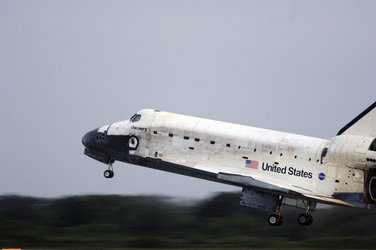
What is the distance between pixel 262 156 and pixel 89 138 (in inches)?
280

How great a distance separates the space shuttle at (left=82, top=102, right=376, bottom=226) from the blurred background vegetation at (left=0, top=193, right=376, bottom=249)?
5.77 metres

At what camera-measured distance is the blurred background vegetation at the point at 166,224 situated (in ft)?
128

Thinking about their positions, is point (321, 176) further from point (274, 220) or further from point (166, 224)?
point (166, 224)

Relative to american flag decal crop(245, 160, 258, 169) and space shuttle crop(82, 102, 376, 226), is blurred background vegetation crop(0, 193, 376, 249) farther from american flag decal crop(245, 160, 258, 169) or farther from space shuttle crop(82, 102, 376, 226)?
american flag decal crop(245, 160, 258, 169)

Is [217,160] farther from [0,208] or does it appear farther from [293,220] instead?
[0,208]

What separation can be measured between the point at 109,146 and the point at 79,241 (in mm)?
5152

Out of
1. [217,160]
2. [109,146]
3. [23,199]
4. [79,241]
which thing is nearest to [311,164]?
[217,160]

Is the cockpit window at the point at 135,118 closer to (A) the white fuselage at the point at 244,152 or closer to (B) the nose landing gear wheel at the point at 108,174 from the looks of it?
(A) the white fuselage at the point at 244,152

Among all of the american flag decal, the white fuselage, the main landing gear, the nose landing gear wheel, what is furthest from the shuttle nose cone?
the main landing gear

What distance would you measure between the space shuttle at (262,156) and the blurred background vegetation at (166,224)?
5.77m

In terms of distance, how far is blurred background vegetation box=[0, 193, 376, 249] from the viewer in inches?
1539

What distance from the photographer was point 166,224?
43969 mm

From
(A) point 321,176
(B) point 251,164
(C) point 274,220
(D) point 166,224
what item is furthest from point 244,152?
(D) point 166,224

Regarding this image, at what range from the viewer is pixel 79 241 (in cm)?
3778
